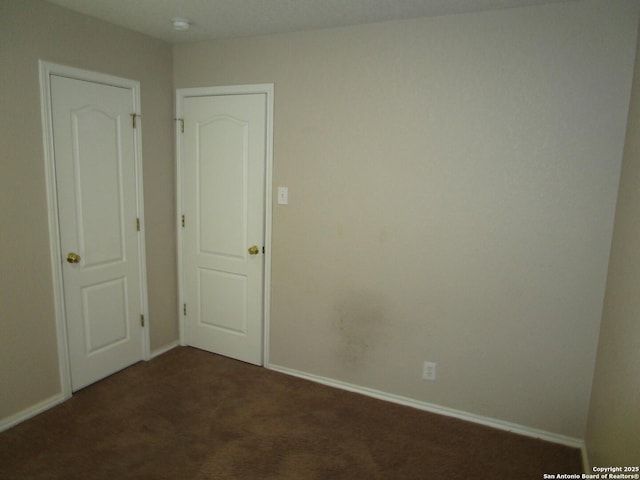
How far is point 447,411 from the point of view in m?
2.63

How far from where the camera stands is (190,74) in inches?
123

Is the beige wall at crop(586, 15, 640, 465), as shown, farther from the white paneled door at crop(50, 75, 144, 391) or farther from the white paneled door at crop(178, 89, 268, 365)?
the white paneled door at crop(50, 75, 144, 391)

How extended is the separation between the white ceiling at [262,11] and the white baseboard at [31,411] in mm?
2451

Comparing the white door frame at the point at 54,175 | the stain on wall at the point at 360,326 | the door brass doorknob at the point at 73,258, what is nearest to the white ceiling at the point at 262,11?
the white door frame at the point at 54,175

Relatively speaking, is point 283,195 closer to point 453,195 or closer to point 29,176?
point 453,195

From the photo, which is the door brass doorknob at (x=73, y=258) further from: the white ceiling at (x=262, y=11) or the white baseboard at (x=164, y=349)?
the white ceiling at (x=262, y=11)

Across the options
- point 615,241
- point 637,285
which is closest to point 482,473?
point 637,285

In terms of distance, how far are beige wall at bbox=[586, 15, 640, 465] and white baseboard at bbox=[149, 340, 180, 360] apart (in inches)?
120

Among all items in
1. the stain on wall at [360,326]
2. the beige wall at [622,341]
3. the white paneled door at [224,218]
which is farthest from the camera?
the white paneled door at [224,218]

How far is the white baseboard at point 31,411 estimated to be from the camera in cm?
234

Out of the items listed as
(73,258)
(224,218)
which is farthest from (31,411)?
(224,218)

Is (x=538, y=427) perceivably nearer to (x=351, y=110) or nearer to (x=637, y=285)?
(x=637, y=285)

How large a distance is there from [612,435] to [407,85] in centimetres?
208

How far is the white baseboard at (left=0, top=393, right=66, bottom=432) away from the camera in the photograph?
2.34 m
